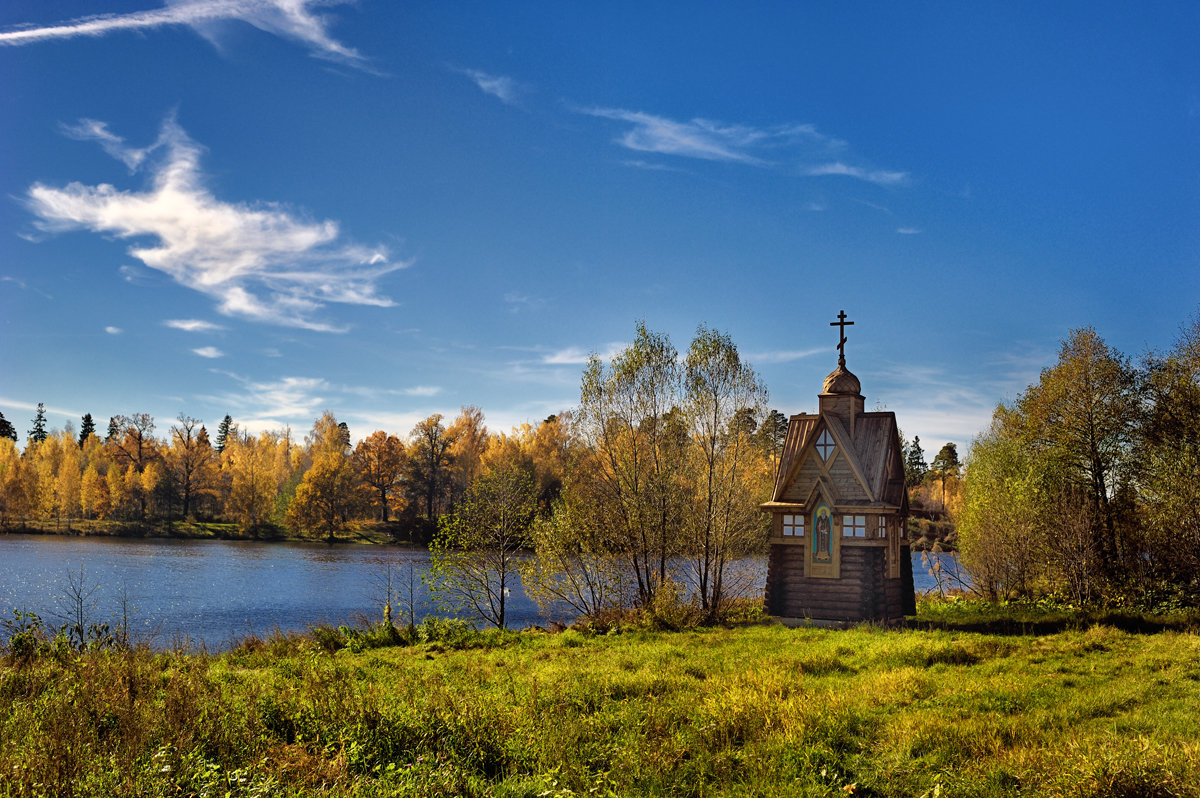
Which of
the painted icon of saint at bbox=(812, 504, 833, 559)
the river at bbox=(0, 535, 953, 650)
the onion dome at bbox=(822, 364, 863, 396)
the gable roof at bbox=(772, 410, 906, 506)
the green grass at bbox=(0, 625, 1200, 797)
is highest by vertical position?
the onion dome at bbox=(822, 364, 863, 396)

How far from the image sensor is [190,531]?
2958 inches

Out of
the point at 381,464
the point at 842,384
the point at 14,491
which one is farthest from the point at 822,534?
the point at 14,491

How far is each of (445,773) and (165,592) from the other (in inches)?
1426

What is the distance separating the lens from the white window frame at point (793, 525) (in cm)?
2330

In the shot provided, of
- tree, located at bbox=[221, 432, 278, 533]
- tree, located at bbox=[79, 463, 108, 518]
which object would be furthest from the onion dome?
tree, located at bbox=[79, 463, 108, 518]

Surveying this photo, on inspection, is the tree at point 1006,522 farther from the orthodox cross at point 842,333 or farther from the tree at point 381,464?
the tree at point 381,464

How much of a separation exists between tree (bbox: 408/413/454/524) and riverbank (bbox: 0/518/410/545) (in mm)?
4279

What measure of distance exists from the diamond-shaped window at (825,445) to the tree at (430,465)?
5283 centimetres

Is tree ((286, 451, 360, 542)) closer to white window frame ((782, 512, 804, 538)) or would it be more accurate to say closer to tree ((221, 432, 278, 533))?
tree ((221, 432, 278, 533))

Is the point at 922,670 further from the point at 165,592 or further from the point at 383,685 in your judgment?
the point at 165,592

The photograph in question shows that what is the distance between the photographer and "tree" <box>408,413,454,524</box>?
237 feet

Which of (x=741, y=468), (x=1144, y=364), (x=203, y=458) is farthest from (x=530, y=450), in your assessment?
(x=1144, y=364)

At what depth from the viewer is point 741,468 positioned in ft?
89.2

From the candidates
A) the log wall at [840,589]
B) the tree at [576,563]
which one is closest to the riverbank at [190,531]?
the tree at [576,563]
